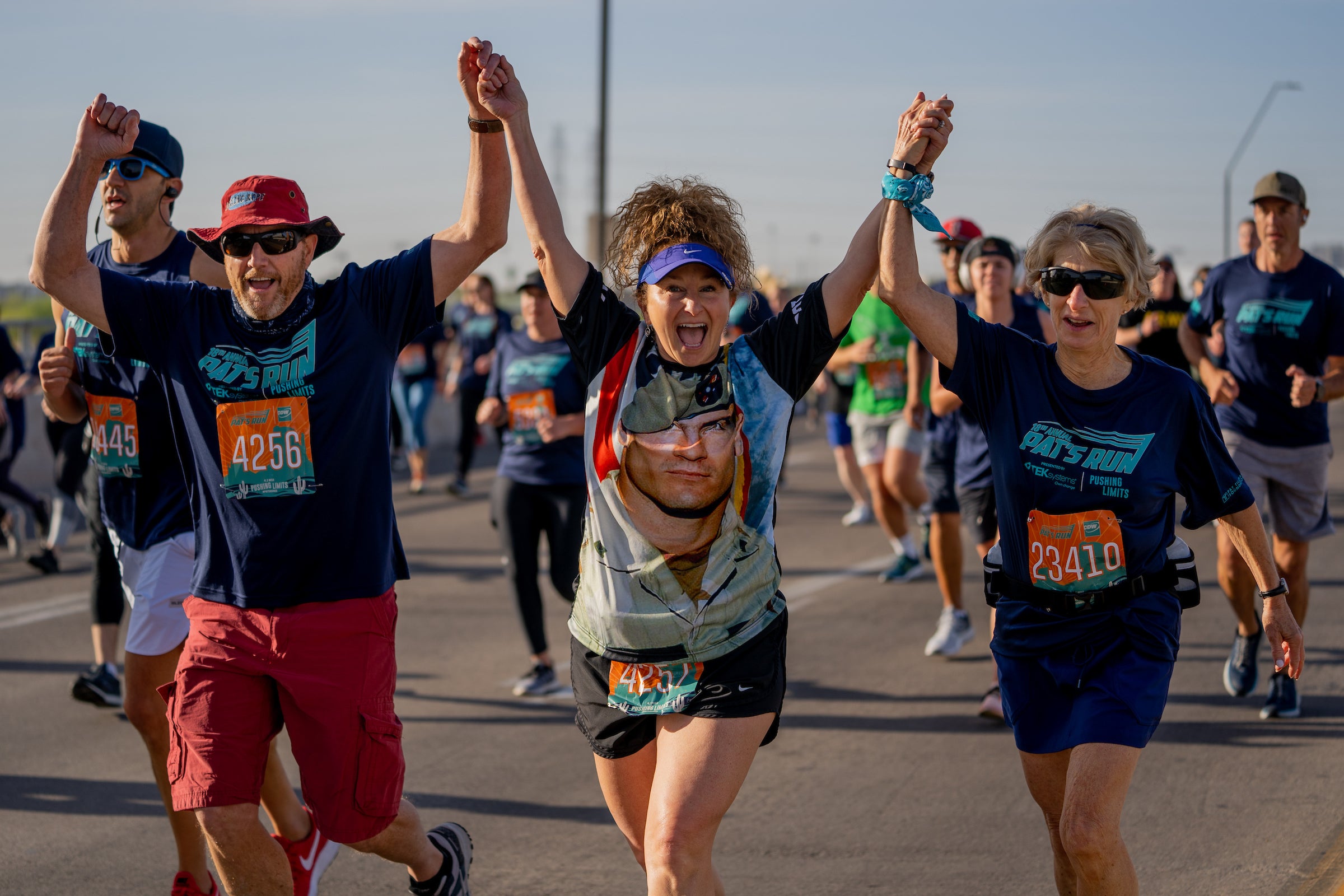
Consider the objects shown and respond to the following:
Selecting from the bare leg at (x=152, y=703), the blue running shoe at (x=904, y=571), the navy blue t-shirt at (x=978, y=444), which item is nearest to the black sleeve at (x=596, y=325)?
the bare leg at (x=152, y=703)

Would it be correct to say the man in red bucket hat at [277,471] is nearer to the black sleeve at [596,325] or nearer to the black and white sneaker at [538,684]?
the black sleeve at [596,325]

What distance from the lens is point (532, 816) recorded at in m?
5.34

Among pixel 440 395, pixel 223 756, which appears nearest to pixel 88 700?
pixel 223 756

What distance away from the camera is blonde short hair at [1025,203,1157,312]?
149 inches

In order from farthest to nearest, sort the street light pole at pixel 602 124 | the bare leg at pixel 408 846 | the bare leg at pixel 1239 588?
the street light pole at pixel 602 124, the bare leg at pixel 1239 588, the bare leg at pixel 408 846

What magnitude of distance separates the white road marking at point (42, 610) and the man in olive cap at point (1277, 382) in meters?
6.83

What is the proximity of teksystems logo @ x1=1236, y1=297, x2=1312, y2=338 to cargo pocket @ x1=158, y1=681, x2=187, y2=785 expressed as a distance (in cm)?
513

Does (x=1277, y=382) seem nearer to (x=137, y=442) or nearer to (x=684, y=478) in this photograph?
(x=684, y=478)

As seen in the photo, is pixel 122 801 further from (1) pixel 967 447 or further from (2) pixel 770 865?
(1) pixel 967 447

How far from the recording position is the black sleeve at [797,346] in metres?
3.61

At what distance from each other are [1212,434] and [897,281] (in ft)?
3.11

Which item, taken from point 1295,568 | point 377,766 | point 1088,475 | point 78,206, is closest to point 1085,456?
point 1088,475

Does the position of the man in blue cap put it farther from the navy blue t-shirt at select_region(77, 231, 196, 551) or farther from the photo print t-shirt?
the photo print t-shirt

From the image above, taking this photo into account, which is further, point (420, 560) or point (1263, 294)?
point (420, 560)
